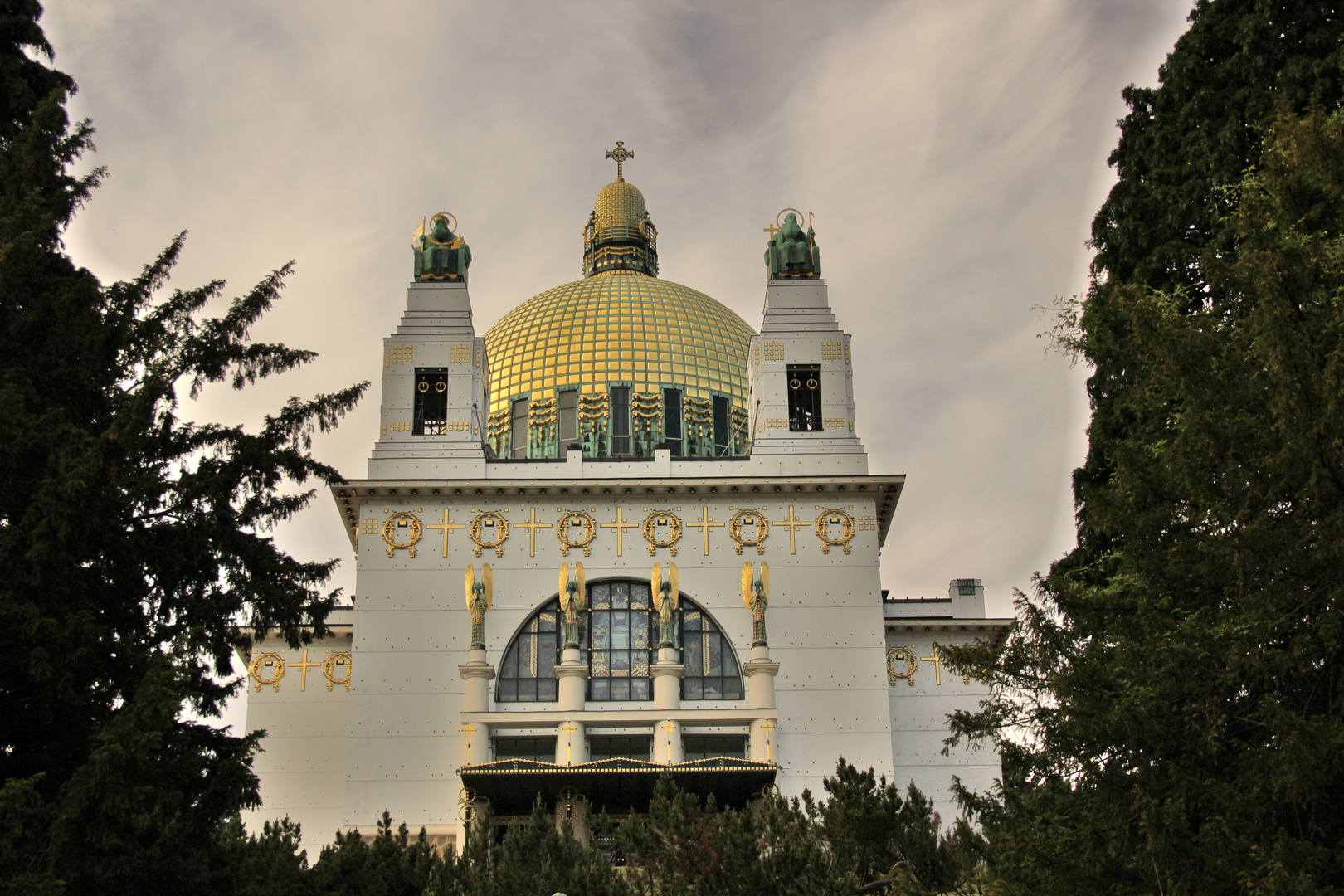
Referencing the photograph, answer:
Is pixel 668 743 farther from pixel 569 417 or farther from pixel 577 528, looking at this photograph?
pixel 569 417

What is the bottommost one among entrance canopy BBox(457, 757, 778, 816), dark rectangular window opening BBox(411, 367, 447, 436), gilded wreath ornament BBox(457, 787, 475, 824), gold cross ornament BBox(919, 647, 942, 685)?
gilded wreath ornament BBox(457, 787, 475, 824)

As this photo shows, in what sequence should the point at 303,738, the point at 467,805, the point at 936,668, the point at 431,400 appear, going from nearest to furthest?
the point at 467,805 → the point at 303,738 → the point at 936,668 → the point at 431,400

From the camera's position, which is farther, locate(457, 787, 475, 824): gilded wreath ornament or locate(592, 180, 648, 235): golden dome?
locate(592, 180, 648, 235): golden dome

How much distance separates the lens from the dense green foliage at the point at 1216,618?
13391 millimetres

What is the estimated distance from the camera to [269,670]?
38469 millimetres

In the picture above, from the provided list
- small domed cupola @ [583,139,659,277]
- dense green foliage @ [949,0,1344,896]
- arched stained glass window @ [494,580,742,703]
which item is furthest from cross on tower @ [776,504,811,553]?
small domed cupola @ [583,139,659,277]

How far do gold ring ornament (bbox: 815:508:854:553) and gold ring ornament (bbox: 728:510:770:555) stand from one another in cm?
135

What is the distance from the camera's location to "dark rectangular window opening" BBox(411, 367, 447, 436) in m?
38.0

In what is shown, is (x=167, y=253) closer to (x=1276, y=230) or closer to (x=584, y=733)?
(x=1276, y=230)

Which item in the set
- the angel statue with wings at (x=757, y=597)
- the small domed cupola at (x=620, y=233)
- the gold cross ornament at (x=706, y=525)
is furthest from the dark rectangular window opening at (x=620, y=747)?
the small domed cupola at (x=620, y=233)

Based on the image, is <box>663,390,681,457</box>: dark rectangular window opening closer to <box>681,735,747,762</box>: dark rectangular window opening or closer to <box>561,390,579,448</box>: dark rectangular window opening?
<box>561,390,579,448</box>: dark rectangular window opening

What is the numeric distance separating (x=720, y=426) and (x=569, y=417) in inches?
195

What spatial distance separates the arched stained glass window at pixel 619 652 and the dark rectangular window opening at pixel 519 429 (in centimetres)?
1140

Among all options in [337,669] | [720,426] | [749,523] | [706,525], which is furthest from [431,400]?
[720,426]
